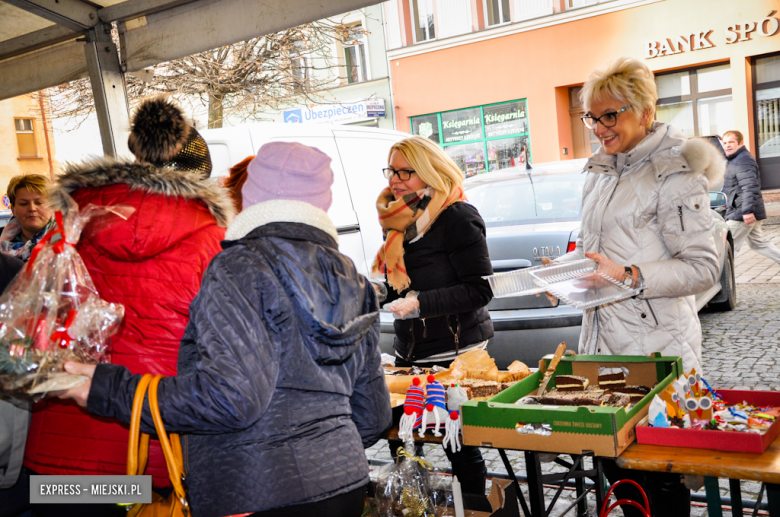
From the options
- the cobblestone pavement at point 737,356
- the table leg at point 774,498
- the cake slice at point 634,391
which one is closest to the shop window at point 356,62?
the cobblestone pavement at point 737,356

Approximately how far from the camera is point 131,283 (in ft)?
6.44

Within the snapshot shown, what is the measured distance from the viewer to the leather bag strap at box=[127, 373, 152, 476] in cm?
154

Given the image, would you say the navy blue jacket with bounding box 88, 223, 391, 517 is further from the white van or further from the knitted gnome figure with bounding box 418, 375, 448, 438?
the white van

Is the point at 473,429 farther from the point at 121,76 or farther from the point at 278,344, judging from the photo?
the point at 121,76

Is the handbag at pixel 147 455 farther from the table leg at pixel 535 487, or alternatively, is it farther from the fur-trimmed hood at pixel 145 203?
the table leg at pixel 535 487

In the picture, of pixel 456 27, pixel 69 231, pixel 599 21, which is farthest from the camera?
pixel 456 27

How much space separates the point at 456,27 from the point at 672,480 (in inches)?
732

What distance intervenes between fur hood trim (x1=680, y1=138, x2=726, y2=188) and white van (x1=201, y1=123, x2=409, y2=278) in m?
3.75

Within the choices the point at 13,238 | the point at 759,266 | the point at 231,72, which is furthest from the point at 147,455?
the point at 231,72

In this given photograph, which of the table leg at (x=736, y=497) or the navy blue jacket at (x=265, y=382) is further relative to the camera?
the table leg at (x=736, y=497)

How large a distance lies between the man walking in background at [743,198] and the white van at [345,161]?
5029mm

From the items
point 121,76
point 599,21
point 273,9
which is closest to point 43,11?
point 121,76

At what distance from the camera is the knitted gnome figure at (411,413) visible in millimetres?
2451

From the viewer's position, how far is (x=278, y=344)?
1.62 meters
